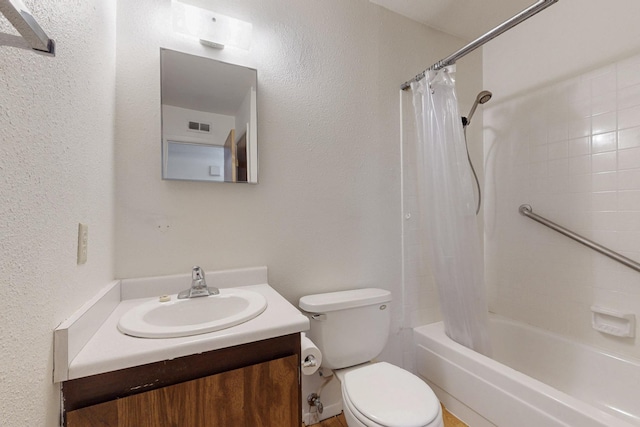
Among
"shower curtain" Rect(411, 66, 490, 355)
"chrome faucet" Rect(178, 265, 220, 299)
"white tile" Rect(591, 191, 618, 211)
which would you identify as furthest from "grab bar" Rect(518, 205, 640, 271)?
"chrome faucet" Rect(178, 265, 220, 299)

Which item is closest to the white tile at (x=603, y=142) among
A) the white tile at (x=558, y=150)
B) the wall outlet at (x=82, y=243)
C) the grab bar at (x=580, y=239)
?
the white tile at (x=558, y=150)

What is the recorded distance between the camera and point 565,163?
163 cm

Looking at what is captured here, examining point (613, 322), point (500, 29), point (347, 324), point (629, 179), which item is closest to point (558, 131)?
point (629, 179)

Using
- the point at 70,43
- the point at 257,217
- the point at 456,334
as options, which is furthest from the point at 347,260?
the point at 70,43

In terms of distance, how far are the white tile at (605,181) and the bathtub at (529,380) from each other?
86 cm

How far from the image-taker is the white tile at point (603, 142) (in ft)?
4.74

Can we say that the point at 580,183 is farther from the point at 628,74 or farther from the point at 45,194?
the point at 45,194

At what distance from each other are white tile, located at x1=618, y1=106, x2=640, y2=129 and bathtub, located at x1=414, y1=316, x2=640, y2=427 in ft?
3.80

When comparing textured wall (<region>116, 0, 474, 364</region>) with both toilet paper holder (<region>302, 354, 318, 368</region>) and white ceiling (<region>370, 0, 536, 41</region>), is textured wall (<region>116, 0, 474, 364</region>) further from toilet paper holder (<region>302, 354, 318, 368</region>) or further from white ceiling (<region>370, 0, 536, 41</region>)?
toilet paper holder (<region>302, 354, 318, 368</region>)

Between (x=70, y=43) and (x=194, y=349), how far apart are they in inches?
34.9

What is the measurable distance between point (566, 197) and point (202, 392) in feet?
6.73

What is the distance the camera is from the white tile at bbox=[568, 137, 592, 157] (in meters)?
1.54

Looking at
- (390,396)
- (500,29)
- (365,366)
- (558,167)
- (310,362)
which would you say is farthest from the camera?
(558,167)

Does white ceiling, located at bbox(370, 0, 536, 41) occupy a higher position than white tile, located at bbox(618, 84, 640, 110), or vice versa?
white ceiling, located at bbox(370, 0, 536, 41)
